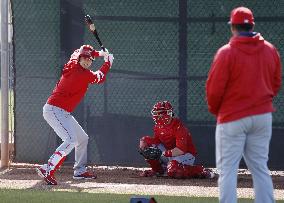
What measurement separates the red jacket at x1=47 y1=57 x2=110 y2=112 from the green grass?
133 cm

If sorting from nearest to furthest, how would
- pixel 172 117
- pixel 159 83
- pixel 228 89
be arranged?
pixel 228 89 < pixel 172 117 < pixel 159 83

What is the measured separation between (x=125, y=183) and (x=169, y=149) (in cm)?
86

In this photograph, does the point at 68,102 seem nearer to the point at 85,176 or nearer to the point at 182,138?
the point at 85,176

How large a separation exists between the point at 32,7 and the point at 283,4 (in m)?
3.41

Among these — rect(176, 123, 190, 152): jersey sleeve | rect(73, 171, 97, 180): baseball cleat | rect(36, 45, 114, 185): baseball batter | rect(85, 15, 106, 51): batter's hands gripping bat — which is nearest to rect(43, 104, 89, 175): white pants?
rect(36, 45, 114, 185): baseball batter

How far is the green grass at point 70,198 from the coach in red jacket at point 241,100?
1.89 meters

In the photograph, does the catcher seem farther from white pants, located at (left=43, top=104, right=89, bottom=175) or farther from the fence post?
white pants, located at (left=43, top=104, right=89, bottom=175)

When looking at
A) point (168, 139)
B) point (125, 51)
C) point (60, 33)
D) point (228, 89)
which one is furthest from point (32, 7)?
point (228, 89)

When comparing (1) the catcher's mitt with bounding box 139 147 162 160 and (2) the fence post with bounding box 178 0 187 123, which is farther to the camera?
(2) the fence post with bounding box 178 0 187 123

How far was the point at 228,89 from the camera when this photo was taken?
550 centimetres

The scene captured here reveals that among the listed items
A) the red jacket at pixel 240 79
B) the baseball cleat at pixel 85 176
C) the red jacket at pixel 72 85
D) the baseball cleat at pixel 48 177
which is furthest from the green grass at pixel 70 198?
the red jacket at pixel 240 79

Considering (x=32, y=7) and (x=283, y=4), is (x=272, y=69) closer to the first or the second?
(x=283, y=4)

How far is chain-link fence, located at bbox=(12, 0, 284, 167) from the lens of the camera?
9.66 m

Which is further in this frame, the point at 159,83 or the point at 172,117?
the point at 159,83
